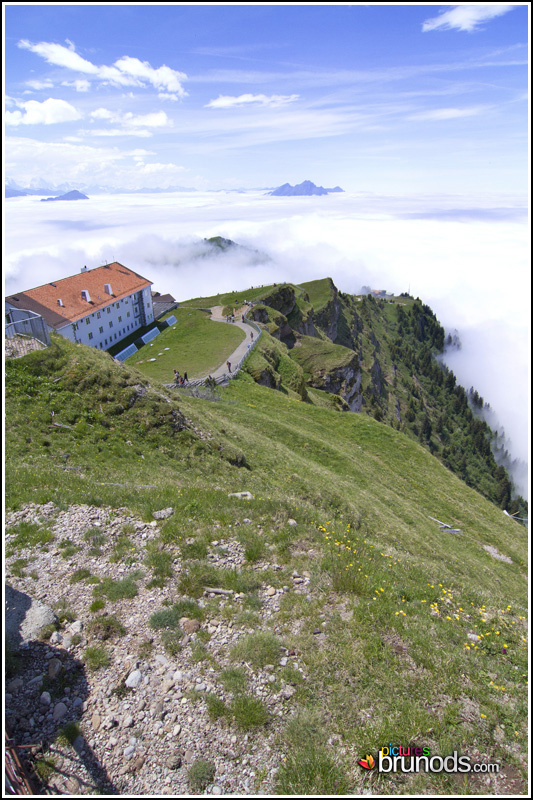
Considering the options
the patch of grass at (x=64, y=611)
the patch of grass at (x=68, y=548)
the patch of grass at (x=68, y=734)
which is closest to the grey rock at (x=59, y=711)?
the patch of grass at (x=68, y=734)

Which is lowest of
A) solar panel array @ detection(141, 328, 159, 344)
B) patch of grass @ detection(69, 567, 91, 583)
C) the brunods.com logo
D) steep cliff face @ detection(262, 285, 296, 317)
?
the brunods.com logo

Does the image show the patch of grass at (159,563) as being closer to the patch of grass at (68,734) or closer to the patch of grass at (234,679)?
the patch of grass at (234,679)

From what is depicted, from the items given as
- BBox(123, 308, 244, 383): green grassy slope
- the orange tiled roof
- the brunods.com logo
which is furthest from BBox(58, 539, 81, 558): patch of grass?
the orange tiled roof

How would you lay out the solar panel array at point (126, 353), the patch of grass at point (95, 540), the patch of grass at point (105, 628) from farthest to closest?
the solar panel array at point (126, 353) < the patch of grass at point (95, 540) < the patch of grass at point (105, 628)

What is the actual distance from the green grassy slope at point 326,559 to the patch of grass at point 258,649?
1.35 feet

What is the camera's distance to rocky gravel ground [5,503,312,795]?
293 inches

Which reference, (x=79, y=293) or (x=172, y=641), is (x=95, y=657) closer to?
(x=172, y=641)

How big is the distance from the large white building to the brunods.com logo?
70.0 meters

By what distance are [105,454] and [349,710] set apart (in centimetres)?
1727

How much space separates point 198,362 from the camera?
63.9 m

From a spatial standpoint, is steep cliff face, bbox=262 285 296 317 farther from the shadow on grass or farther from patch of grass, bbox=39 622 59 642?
the shadow on grass

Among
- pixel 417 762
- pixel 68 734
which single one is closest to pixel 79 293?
pixel 68 734

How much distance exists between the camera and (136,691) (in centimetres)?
881

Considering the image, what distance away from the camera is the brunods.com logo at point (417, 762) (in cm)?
764
